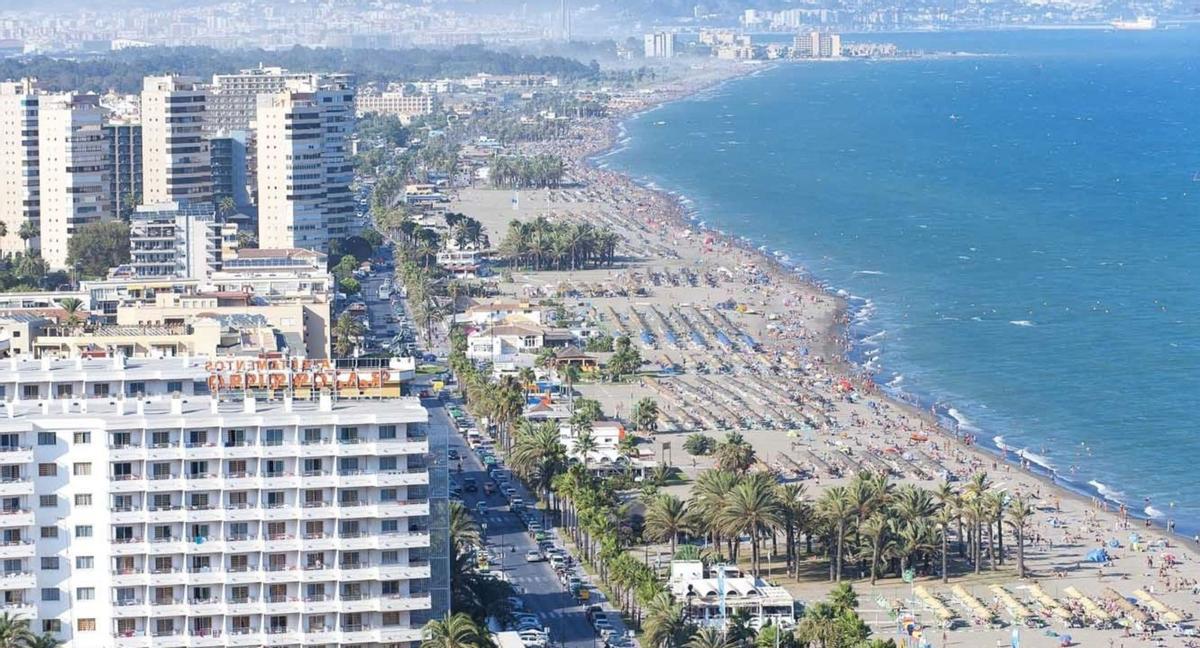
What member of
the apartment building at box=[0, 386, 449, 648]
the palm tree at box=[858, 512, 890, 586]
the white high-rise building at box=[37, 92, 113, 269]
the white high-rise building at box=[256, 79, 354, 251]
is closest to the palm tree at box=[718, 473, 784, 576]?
the palm tree at box=[858, 512, 890, 586]

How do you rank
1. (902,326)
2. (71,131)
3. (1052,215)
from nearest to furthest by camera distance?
(902,326) → (71,131) → (1052,215)

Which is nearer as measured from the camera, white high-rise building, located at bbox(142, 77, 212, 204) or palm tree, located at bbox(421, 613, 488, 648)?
palm tree, located at bbox(421, 613, 488, 648)

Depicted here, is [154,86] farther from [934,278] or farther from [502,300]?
[934,278]

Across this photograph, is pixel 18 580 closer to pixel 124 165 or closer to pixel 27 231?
pixel 27 231

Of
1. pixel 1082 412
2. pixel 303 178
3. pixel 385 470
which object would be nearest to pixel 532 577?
pixel 385 470

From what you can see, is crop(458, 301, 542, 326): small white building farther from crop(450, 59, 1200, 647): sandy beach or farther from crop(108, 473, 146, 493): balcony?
crop(108, 473, 146, 493): balcony

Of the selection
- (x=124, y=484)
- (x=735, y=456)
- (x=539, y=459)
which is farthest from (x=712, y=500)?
(x=124, y=484)
